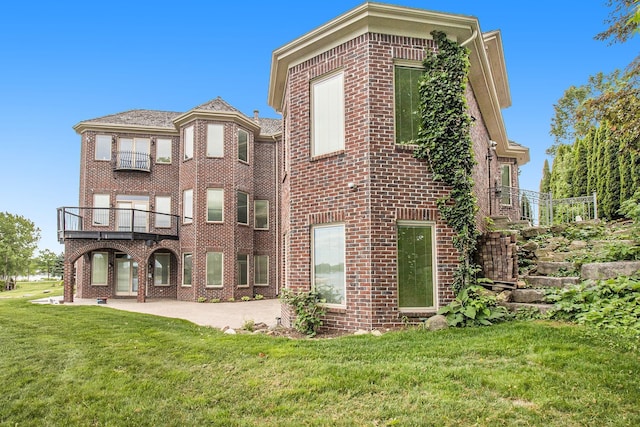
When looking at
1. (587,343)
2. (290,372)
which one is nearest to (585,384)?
(587,343)

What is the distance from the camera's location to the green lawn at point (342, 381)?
339 cm

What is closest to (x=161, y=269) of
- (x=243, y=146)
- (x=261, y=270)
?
(x=261, y=270)

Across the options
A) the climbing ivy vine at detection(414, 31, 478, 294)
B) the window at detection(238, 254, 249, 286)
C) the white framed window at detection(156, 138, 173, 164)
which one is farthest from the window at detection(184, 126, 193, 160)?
the climbing ivy vine at detection(414, 31, 478, 294)

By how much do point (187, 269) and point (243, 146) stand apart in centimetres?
631

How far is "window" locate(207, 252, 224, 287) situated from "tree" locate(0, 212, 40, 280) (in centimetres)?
2878

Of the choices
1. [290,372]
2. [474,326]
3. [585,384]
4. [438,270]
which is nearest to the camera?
[585,384]

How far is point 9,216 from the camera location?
36656 mm

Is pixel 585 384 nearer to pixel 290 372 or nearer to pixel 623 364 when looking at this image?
pixel 623 364

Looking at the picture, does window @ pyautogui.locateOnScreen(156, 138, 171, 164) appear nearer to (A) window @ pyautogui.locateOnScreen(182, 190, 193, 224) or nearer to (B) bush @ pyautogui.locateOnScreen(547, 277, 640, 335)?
(A) window @ pyautogui.locateOnScreen(182, 190, 193, 224)

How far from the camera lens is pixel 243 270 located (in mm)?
17969

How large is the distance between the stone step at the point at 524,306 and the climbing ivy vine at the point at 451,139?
0.82m

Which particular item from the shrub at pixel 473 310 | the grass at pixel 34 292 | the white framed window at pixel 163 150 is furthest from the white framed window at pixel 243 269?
the shrub at pixel 473 310

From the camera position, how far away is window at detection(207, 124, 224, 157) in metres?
17.6

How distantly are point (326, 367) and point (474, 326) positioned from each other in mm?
3071
